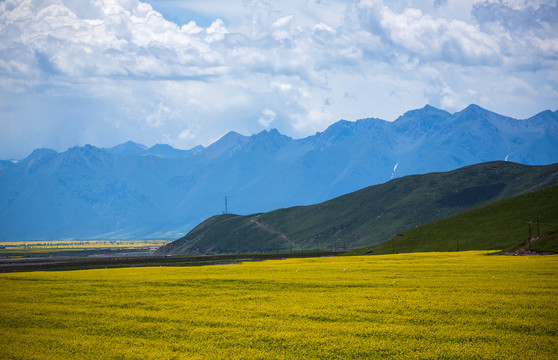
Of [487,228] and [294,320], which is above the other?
[487,228]

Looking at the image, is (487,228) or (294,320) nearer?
(294,320)

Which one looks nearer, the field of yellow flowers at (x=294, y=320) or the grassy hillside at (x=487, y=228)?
the field of yellow flowers at (x=294, y=320)

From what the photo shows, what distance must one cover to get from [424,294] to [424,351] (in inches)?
571

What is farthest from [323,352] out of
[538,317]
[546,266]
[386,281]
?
[546,266]

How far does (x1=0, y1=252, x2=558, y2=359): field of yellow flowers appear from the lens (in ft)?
82.5

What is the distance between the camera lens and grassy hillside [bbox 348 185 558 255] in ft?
456

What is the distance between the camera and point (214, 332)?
28.8 m

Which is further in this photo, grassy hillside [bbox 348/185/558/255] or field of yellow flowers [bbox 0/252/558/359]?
grassy hillside [bbox 348/185/558/255]

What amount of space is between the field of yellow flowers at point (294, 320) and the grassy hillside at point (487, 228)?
99992mm

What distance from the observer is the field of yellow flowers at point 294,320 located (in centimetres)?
2516

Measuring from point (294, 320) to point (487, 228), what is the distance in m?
138

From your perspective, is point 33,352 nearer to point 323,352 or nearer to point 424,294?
point 323,352

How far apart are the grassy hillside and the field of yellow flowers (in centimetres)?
9999

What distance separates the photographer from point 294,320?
102 feet
